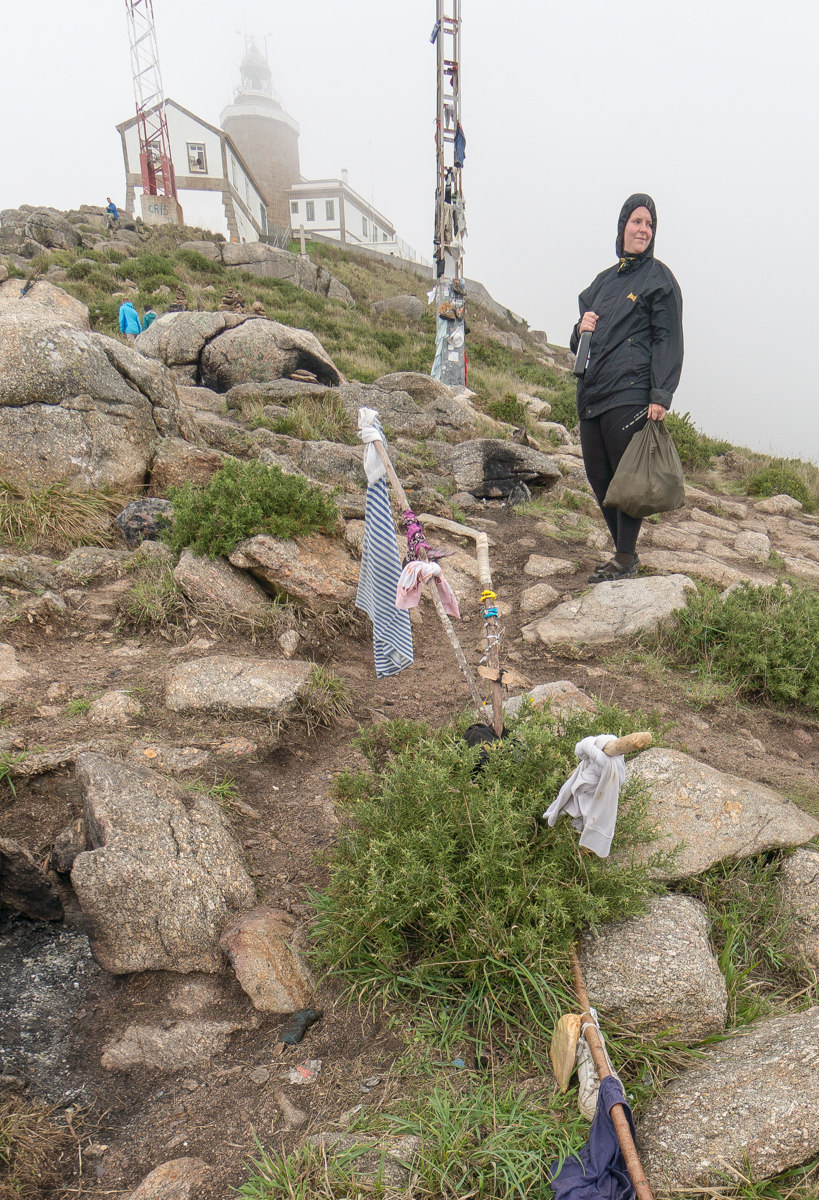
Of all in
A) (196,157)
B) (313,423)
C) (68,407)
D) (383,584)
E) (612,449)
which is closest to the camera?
(383,584)

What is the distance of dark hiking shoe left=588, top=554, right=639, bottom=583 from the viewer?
5.36 m

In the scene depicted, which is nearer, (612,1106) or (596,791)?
(612,1106)

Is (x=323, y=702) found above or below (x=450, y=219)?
below

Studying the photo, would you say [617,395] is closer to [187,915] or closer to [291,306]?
[187,915]

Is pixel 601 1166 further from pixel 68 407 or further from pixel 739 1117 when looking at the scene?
pixel 68 407

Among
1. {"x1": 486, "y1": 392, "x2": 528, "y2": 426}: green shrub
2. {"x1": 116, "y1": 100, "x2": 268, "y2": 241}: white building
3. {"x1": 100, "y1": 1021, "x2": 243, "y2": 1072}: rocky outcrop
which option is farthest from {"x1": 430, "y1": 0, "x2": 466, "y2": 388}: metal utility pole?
{"x1": 116, "y1": 100, "x2": 268, "y2": 241}: white building

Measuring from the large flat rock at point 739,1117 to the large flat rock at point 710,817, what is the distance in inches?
25.8

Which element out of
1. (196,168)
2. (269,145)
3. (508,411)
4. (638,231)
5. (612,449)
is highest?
(269,145)

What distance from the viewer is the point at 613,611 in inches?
187

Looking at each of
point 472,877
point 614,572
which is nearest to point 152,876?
point 472,877

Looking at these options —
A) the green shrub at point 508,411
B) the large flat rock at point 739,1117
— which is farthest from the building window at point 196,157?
the large flat rock at point 739,1117

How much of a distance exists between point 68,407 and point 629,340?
184 inches

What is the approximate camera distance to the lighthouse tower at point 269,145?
50969 millimetres

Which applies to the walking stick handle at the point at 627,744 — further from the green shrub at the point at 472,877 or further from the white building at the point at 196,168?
the white building at the point at 196,168
